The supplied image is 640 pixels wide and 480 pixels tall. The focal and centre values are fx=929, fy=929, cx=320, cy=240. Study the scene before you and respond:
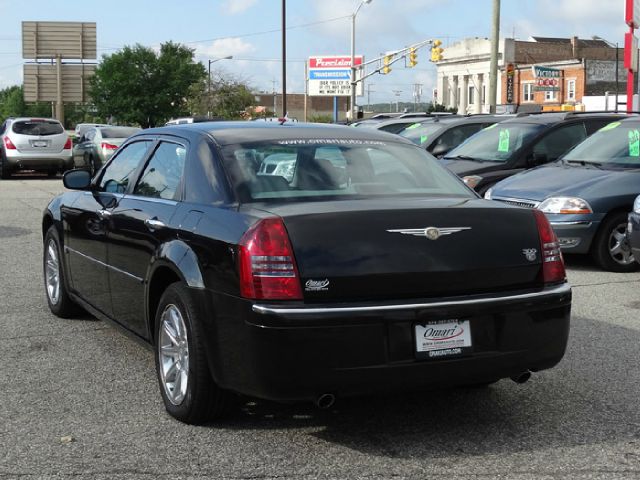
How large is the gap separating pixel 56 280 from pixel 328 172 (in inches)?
127

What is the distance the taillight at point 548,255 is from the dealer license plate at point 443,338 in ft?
1.90

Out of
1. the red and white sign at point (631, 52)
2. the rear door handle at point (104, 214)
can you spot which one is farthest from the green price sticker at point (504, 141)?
the rear door handle at point (104, 214)

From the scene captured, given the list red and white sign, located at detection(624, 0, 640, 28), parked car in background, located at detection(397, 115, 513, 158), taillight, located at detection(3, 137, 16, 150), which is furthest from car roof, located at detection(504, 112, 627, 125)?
taillight, located at detection(3, 137, 16, 150)

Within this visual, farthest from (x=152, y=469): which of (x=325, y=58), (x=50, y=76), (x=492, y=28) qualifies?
(x=325, y=58)

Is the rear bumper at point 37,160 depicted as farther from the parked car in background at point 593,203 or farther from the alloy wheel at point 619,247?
the alloy wheel at point 619,247

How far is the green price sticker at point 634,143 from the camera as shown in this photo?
34.3ft

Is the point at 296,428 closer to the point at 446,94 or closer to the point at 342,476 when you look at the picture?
the point at 342,476

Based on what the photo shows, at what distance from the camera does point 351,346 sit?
13.2ft

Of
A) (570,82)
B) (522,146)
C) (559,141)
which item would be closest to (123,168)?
(522,146)

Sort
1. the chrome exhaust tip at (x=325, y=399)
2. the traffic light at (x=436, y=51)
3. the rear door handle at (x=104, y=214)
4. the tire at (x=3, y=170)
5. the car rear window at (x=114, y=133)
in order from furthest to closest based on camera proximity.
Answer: the traffic light at (x=436, y=51), the tire at (x=3, y=170), the car rear window at (x=114, y=133), the rear door handle at (x=104, y=214), the chrome exhaust tip at (x=325, y=399)

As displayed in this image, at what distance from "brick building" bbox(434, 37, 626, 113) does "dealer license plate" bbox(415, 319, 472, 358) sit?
282 ft

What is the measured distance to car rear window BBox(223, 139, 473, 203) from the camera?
4.69 m

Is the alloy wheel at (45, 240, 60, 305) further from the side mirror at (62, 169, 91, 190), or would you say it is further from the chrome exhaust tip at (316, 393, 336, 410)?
the chrome exhaust tip at (316, 393, 336, 410)

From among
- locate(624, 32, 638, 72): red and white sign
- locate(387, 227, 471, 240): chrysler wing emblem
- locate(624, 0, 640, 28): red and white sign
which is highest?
locate(624, 0, 640, 28): red and white sign
